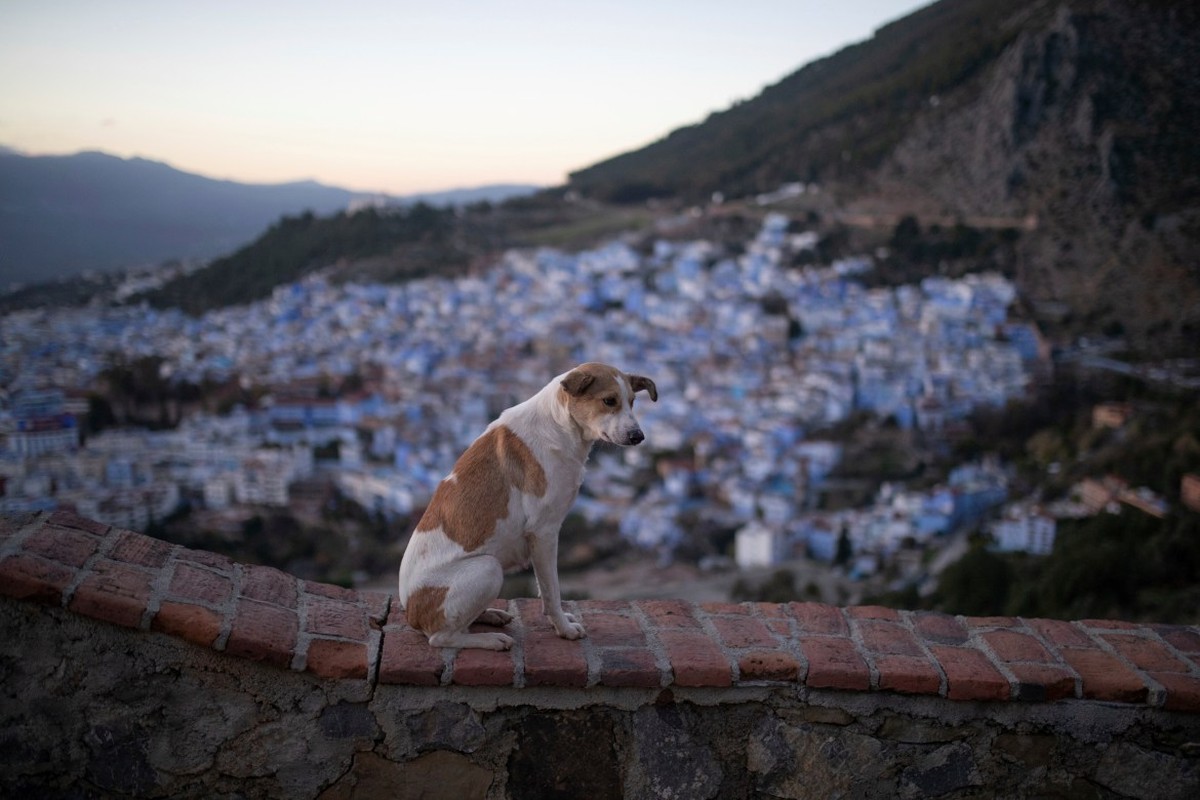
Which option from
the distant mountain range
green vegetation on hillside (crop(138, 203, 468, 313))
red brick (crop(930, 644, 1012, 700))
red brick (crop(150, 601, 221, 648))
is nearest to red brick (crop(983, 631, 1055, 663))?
red brick (crop(930, 644, 1012, 700))

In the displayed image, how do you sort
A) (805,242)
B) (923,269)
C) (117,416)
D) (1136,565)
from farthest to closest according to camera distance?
(805,242)
(923,269)
(117,416)
(1136,565)

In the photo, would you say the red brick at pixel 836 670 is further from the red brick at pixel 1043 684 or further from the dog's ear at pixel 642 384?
the dog's ear at pixel 642 384

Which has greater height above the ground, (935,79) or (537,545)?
(935,79)

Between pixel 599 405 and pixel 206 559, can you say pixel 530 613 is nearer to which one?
pixel 599 405

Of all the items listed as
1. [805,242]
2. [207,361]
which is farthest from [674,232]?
[207,361]

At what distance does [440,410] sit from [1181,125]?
23.3m

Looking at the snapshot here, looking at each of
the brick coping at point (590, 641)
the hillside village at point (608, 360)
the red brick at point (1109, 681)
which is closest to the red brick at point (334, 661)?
the brick coping at point (590, 641)

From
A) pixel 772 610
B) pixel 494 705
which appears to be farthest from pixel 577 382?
pixel 772 610

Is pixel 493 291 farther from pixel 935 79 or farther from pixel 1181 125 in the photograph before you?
pixel 1181 125

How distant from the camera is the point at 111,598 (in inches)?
61.3

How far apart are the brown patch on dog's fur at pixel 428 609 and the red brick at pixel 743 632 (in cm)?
59

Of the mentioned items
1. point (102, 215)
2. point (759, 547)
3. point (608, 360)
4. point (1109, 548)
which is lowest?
point (759, 547)

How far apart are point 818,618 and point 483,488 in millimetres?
834

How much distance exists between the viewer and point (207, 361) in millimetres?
27797
